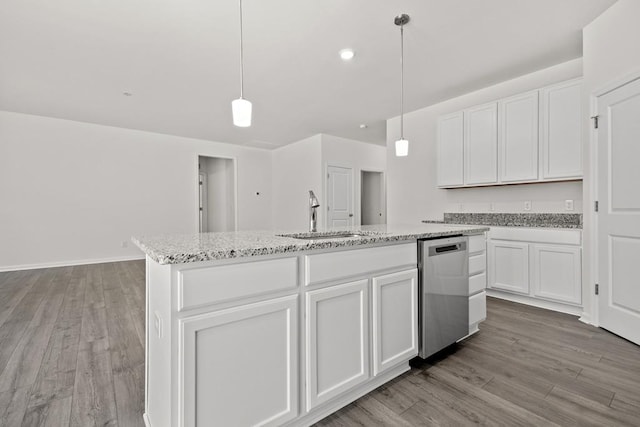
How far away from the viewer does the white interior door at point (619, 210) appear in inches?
88.1

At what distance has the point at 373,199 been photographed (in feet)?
26.5

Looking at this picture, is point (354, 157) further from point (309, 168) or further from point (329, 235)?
point (329, 235)

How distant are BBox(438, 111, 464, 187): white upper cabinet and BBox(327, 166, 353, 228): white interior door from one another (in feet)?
8.22

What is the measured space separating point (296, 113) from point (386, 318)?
3.92m

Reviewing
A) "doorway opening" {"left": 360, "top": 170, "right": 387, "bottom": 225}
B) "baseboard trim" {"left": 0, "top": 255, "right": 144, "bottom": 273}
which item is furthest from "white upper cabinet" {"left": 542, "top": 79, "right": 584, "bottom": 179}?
"baseboard trim" {"left": 0, "top": 255, "right": 144, "bottom": 273}

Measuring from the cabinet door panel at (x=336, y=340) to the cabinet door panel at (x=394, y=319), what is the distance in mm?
83

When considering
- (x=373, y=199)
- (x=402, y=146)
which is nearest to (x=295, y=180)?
(x=373, y=199)

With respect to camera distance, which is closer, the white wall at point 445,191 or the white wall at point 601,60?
the white wall at point 601,60

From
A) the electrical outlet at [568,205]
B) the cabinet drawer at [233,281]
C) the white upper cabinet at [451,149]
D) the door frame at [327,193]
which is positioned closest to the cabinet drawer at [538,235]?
the electrical outlet at [568,205]

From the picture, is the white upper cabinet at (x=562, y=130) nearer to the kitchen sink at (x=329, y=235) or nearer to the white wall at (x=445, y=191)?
the white wall at (x=445, y=191)

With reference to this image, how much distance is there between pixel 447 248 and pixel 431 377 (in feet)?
2.69

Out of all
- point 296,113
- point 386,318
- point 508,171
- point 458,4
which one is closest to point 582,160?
point 508,171

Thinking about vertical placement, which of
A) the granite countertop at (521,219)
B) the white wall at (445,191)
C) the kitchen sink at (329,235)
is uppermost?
the white wall at (445,191)

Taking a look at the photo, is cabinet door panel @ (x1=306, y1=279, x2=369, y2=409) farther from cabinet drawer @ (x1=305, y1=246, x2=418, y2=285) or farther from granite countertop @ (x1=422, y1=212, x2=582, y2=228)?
granite countertop @ (x1=422, y1=212, x2=582, y2=228)
